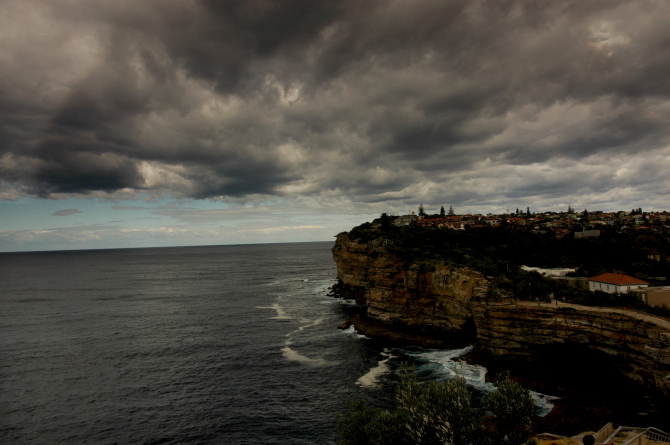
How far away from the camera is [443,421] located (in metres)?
18.4

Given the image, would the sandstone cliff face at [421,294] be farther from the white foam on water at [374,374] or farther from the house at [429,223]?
the house at [429,223]

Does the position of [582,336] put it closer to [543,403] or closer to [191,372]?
[543,403]

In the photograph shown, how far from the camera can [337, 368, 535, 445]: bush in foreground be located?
18.2 meters

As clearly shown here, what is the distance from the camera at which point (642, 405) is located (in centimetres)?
2973

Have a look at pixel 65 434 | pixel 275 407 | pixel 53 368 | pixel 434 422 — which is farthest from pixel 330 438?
pixel 53 368

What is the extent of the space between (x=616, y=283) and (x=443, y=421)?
129 ft

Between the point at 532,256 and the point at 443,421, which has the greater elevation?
the point at 532,256

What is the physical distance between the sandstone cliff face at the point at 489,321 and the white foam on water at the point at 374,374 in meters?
9.93

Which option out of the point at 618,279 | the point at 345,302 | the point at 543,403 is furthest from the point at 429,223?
the point at 543,403

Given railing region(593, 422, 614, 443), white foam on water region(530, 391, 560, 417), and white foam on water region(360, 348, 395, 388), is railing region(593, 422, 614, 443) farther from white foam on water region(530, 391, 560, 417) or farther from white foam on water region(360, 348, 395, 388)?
white foam on water region(360, 348, 395, 388)

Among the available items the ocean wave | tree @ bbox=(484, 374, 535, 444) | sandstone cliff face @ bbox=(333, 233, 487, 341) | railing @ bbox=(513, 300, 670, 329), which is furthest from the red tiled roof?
the ocean wave

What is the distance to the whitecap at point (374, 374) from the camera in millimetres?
38844

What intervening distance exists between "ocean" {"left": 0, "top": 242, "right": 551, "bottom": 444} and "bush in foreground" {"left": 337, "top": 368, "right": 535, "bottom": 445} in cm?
1085

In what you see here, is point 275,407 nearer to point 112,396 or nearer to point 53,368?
point 112,396
